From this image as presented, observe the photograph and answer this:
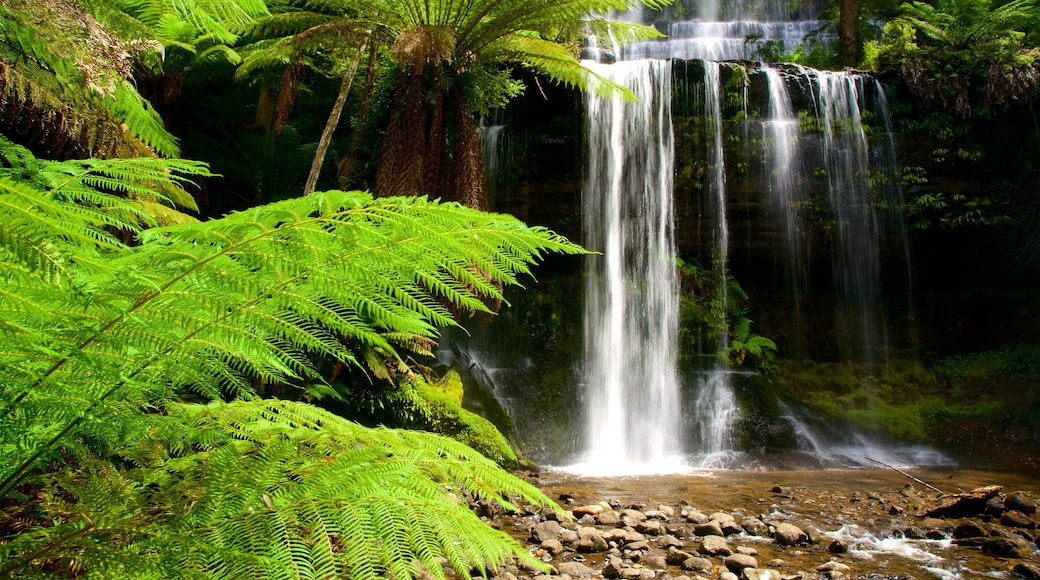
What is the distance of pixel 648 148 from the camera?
916 centimetres

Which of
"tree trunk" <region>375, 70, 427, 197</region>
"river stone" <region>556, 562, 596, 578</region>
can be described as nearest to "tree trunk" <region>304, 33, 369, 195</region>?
"tree trunk" <region>375, 70, 427, 197</region>

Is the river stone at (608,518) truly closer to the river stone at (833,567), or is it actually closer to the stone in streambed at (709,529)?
the stone in streambed at (709,529)

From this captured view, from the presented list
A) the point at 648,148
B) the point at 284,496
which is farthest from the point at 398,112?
the point at 648,148

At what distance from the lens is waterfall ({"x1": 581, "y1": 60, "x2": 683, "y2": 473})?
894cm

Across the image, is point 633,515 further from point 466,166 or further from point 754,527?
point 466,166

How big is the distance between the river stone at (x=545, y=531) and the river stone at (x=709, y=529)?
0.96 meters

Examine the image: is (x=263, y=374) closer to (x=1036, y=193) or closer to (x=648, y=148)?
(x=648, y=148)

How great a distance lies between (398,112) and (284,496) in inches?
169

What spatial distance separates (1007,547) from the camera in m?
3.87

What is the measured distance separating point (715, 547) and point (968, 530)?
1.90 m

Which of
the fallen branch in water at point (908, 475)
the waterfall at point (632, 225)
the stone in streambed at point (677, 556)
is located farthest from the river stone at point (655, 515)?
the waterfall at point (632, 225)

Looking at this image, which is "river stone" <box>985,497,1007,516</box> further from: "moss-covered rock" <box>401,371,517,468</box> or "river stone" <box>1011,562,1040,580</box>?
"moss-covered rock" <box>401,371,517,468</box>

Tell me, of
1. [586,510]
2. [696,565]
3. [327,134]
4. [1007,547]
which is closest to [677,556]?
[696,565]

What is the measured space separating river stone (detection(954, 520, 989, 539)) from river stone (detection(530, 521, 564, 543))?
270 centimetres
